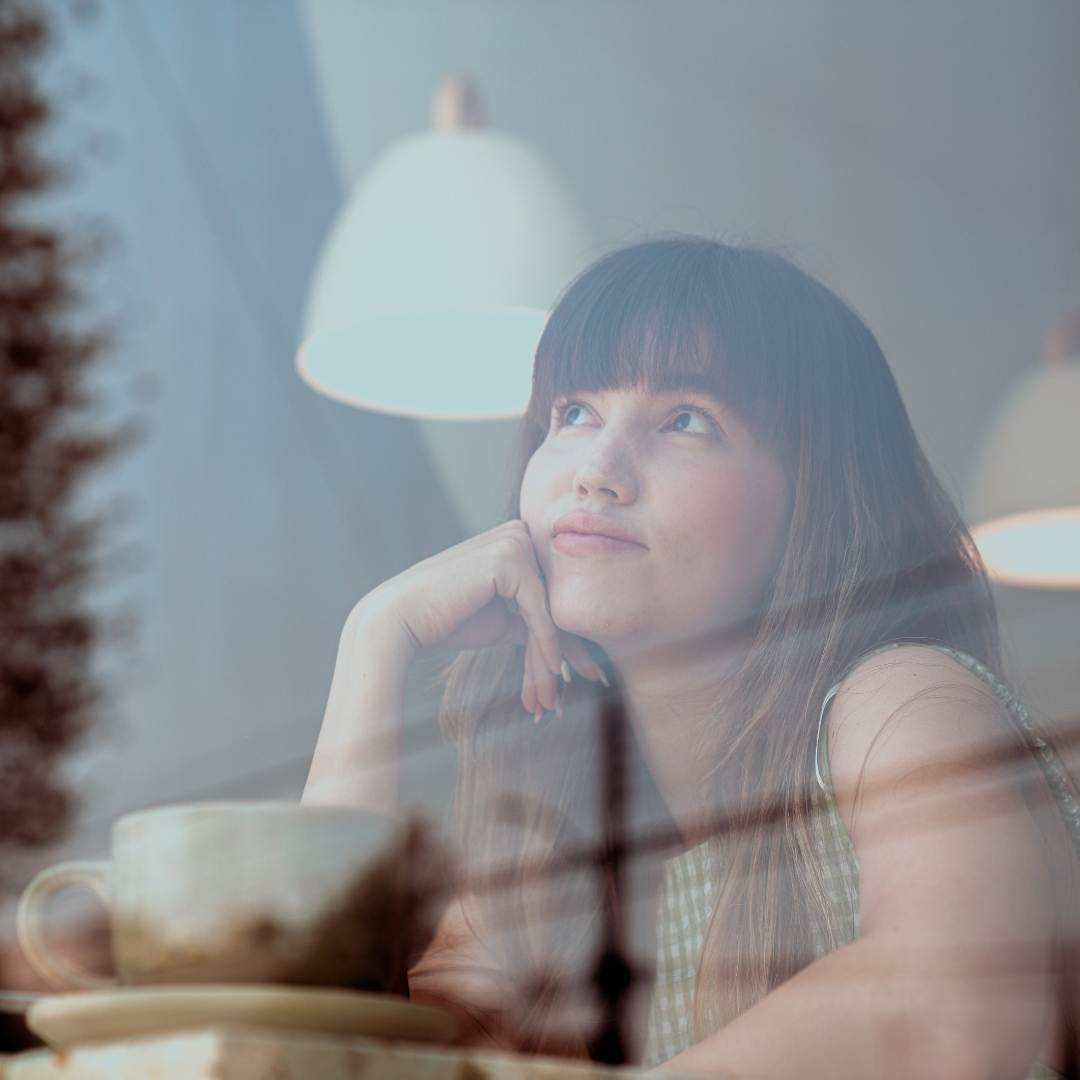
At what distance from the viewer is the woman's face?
68 cm

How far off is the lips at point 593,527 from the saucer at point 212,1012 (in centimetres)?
38

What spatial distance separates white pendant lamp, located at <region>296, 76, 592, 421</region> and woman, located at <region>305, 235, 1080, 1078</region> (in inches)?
5.4

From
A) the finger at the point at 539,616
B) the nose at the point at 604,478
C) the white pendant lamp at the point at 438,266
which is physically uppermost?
the white pendant lamp at the point at 438,266

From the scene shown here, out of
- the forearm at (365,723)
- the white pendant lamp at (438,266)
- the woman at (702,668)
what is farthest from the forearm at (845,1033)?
the white pendant lamp at (438,266)

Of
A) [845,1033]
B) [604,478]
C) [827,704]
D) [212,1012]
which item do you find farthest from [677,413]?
[212,1012]

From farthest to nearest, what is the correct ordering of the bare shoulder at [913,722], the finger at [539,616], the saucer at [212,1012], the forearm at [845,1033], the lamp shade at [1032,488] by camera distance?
the lamp shade at [1032,488], the finger at [539,616], the bare shoulder at [913,722], the forearm at [845,1033], the saucer at [212,1012]

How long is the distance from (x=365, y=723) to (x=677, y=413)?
0.72ft

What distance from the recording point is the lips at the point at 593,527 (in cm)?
68

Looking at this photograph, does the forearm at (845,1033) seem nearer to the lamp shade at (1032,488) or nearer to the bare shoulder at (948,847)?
the bare shoulder at (948,847)

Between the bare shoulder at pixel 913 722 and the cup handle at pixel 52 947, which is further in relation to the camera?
the bare shoulder at pixel 913 722

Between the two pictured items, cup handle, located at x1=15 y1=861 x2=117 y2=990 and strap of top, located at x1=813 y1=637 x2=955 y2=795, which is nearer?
cup handle, located at x1=15 y1=861 x2=117 y2=990

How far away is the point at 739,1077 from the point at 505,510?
399mm

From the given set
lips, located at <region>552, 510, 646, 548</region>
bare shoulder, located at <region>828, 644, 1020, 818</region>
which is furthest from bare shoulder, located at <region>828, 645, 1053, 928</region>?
lips, located at <region>552, 510, 646, 548</region>

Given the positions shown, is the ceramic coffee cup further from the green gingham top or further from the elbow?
the green gingham top
